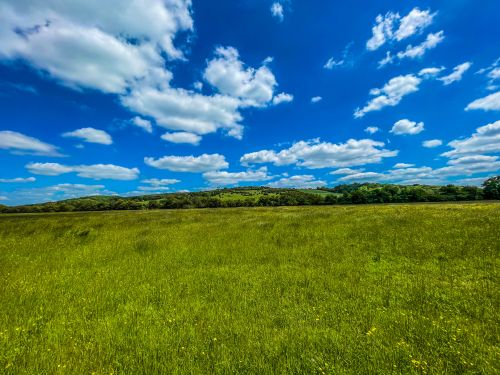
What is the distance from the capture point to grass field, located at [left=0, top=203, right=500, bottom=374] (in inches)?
161

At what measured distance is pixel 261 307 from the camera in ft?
19.4

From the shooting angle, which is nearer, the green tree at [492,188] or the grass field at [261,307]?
the grass field at [261,307]

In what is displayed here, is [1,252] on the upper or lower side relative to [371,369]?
upper

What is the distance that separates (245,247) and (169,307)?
6.00m

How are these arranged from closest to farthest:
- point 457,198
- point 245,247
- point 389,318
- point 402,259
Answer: point 389,318
point 402,259
point 245,247
point 457,198

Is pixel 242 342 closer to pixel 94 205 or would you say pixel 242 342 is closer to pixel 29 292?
pixel 29 292

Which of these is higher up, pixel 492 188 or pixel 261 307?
pixel 492 188

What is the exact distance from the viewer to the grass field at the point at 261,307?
4.09 metres

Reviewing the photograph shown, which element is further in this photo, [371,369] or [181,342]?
[181,342]

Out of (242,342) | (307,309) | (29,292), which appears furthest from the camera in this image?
(29,292)

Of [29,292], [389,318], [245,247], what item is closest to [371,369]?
[389,318]

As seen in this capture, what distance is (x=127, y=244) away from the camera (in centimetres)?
1299

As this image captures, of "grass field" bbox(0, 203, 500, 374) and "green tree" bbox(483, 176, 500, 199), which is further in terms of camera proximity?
"green tree" bbox(483, 176, 500, 199)

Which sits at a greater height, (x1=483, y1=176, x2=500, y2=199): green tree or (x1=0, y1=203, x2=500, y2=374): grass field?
(x1=483, y1=176, x2=500, y2=199): green tree
